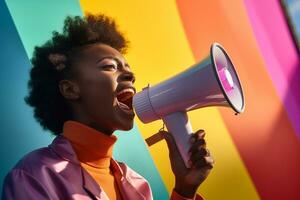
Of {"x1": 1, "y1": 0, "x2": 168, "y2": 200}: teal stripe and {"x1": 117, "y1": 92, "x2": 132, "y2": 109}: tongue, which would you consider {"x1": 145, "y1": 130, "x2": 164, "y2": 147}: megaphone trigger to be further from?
{"x1": 1, "y1": 0, "x2": 168, "y2": 200}: teal stripe

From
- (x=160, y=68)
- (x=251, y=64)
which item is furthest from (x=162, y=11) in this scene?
(x=251, y=64)

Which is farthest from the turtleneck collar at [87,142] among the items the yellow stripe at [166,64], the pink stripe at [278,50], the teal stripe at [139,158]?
the pink stripe at [278,50]

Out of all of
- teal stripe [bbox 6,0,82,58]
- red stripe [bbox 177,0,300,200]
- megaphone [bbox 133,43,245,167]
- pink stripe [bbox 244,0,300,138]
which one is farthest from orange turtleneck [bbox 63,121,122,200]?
pink stripe [bbox 244,0,300,138]

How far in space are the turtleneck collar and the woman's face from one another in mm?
45

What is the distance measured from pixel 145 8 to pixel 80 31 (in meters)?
0.47

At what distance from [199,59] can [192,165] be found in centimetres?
71

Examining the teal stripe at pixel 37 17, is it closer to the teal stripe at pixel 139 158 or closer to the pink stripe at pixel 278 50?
the teal stripe at pixel 139 158

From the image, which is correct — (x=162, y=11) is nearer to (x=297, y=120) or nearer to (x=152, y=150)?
(x=152, y=150)

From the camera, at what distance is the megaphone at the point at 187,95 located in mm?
1051

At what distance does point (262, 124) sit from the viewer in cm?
178

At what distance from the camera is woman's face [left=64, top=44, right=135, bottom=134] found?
110 cm

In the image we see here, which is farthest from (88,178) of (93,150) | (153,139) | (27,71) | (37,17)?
(37,17)

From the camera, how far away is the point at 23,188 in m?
0.90

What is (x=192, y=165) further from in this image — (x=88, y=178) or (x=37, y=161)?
(x=37, y=161)
